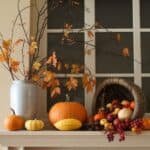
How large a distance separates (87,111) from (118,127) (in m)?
0.43

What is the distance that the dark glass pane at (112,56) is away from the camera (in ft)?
7.97

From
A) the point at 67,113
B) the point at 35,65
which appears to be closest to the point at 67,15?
the point at 35,65

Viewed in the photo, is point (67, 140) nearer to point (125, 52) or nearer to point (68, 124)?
point (68, 124)

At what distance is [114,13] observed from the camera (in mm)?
2488

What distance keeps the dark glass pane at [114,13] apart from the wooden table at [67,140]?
0.77 meters

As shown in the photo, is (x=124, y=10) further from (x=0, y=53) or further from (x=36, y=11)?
(x=0, y=53)

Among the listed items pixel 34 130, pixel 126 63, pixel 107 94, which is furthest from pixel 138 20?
pixel 34 130

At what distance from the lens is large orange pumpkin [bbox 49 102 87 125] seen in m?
2.07

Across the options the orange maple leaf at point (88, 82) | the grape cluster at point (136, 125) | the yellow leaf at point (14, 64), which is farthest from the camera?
the orange maple leaf at point (88, 82)

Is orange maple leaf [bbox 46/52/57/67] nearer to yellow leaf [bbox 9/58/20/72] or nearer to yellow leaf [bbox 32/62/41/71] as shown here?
yellow leaf [bbox 32/62/41/71]

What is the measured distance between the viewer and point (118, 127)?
1953 mm

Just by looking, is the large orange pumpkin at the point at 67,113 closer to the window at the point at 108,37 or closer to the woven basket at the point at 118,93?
the woven basket at the point at 118,93

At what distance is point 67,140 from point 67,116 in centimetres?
13

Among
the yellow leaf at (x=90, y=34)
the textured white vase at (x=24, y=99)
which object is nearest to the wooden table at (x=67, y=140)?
the textured white vase at (x=24, y=99)
